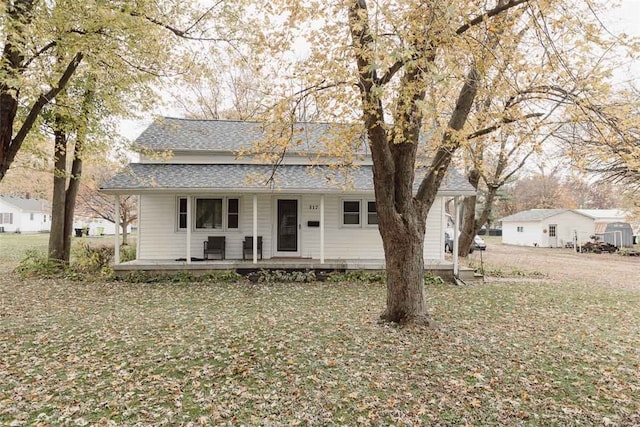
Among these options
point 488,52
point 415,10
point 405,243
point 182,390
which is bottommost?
point 182,390

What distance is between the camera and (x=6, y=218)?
4566cm

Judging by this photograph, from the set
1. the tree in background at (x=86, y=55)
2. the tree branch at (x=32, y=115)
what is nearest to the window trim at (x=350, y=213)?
the tree in background at (x=86, y=55)

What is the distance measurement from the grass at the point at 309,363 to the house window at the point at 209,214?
13.9ft

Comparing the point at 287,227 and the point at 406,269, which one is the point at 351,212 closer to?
the point at 287,227

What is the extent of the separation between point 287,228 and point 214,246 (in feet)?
8.18

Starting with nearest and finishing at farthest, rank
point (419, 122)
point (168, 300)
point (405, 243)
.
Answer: point (419, 122) < point (405, 243) < point (168, 300)

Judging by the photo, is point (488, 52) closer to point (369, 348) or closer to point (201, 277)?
point (369, 348)

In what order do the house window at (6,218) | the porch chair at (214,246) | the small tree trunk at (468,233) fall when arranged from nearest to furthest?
the porch chair at (214,246), the small tree trunk at (468,233), the house window at (6,218)

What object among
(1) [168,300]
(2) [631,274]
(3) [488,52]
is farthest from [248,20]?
(2) [631,274]

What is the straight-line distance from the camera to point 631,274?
16328 mm

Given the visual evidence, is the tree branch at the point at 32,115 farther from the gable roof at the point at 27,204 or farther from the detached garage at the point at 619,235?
the gable roof at the point at 27,204

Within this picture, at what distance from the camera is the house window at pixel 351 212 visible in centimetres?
1341

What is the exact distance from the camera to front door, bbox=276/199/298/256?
13.4 meters

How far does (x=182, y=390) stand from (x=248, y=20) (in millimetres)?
8069
